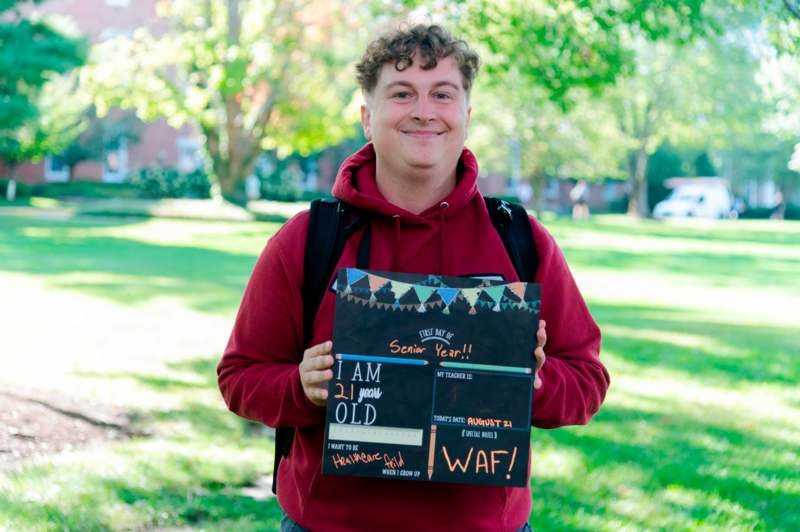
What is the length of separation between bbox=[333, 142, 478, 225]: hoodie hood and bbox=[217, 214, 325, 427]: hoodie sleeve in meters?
0.15

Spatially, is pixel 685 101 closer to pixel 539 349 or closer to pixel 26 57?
pixel 26 57

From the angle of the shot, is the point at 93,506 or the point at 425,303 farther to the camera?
the point at 93,506

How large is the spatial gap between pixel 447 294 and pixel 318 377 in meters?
0.35

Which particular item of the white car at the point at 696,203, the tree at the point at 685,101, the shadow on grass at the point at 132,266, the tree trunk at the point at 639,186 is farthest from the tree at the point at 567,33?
the white car at the point at 696,203

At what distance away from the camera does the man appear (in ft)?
8.09

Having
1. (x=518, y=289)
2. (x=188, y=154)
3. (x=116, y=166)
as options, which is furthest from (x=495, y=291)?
(x=188, y=154)

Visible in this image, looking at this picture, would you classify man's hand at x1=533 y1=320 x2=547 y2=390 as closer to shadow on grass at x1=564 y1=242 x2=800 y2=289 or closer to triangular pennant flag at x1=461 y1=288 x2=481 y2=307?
triangular pennant flag at x1=461 y1=288 x2=481 y2=307

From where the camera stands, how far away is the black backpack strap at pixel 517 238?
2572 mm

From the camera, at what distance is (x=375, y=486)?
8.08ft

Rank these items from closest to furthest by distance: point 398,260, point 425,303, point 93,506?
point 425,303 < point 398,260 < point 93,506

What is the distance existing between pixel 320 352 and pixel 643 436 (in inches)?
204

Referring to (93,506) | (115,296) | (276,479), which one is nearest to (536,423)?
(276,479)

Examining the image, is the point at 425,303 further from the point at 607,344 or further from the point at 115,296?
the point at 115,296

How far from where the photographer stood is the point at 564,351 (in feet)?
8.55
